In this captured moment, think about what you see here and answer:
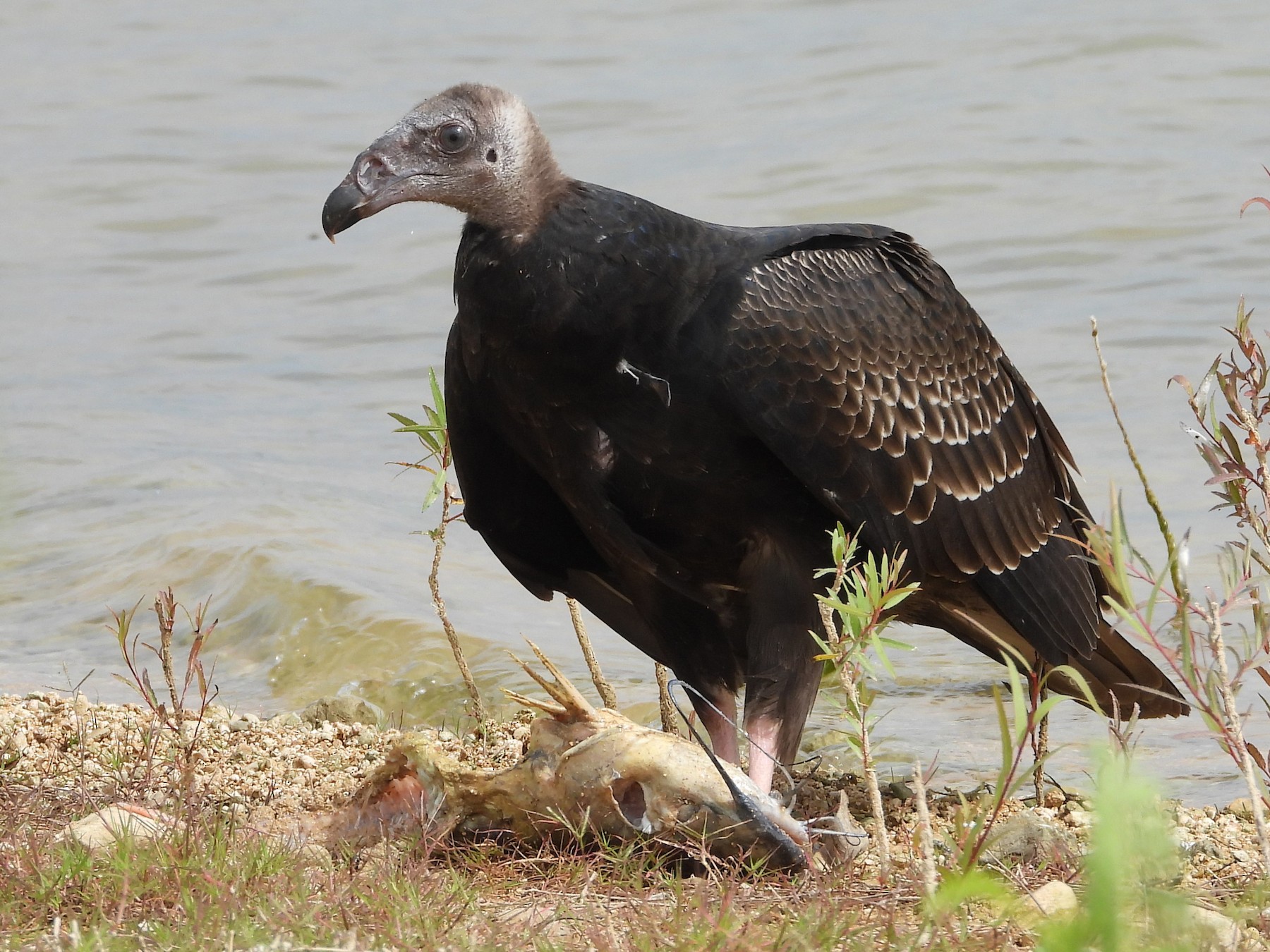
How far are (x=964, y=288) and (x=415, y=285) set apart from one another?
12.1 feet

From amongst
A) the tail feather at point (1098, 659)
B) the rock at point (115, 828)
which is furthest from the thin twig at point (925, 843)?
the tail feather at point (1098, 659)

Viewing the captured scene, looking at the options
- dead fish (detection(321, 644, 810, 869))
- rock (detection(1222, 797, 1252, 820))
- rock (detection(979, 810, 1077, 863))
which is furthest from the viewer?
rock (detection(1222, 797, 1252, 820))

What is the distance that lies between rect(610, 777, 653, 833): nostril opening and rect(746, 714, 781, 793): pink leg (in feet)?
1.82

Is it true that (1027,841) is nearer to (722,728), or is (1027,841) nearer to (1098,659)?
(722,728)

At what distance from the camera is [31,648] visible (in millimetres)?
6641

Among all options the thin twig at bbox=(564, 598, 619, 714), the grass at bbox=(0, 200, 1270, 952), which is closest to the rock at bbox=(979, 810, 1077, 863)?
the grass at bbox=(0, 200, 1270, 952)

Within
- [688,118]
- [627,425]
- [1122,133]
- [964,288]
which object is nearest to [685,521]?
[627,425]

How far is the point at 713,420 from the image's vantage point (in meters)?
3.74

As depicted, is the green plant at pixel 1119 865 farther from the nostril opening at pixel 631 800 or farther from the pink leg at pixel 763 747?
the pink leg at pixel 763 747

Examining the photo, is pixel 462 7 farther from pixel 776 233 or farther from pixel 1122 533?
pixel 1122 533

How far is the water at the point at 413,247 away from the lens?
22.1 ft

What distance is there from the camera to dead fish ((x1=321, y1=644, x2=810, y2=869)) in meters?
3.33

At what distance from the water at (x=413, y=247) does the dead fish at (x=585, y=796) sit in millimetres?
1404

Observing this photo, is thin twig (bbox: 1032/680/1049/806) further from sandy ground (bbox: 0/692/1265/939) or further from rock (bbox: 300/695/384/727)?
rock (bbox: 300/695/384/727)
